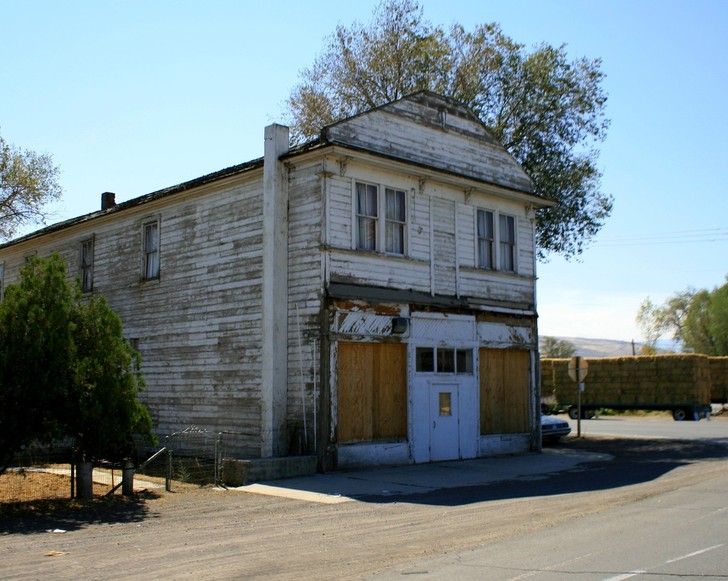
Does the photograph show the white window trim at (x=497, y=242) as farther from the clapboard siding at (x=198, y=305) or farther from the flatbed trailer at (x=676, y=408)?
the flatbed trailer at (x=676, y=408)

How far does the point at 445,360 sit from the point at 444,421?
58.4 inches

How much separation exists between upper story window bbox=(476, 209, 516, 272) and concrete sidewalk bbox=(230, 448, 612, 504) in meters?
5.14

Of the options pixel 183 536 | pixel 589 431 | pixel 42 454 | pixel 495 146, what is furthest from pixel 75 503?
pixel 589 431

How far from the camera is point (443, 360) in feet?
65.6

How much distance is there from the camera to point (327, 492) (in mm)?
14453

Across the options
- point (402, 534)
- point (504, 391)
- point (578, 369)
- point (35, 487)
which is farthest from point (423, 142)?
point (402, 534)

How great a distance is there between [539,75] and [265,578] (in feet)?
86.8

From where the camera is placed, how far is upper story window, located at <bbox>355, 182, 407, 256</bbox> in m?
18.5

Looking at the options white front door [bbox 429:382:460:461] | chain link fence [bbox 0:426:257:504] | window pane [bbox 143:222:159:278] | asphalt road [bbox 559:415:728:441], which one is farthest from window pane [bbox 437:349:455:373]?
asphalt road [bbox 559:415:728:441]

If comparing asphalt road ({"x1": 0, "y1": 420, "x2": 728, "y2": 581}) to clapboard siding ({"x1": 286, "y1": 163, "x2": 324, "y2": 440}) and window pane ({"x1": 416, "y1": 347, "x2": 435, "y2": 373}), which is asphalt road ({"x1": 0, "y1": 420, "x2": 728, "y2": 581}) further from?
window pane ({"x1": 416, "y1": 347, "x2": 435, "y2": 373})

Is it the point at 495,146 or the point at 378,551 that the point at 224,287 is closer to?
the point at 495,146

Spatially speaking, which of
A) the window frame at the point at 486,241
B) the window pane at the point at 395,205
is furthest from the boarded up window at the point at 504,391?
the window pane at the point at 395,205

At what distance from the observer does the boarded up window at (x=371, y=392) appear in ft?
57.7

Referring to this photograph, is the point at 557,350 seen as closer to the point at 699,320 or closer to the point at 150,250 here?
the point at 699,320
